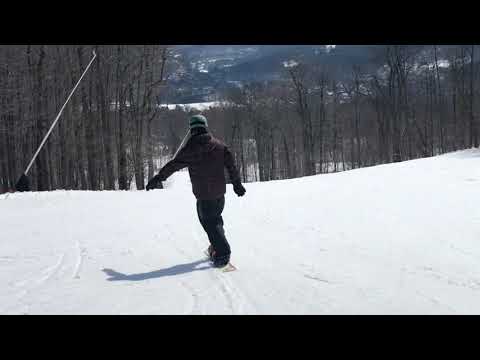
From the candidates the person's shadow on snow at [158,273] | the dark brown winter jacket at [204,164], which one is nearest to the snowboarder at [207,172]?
the dark brown winter jacket at [204,164]

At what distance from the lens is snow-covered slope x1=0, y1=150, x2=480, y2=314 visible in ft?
11.9

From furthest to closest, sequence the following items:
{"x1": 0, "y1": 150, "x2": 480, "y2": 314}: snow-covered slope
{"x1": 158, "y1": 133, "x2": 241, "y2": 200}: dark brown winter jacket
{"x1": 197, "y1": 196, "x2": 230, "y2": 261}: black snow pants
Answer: {"x1": 197, "y1": 196, "x2": 230, "y2": 261}: black snow pants
{"x1": 158, "y1": 133, "x2": 241, "y2": 200}: dark brown winter jacket
{"x1": 0, "y1": 150, "x2": 480, "y2": 314}: snow-covered slope

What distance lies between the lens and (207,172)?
483cm

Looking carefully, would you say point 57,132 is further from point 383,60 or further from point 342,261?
point 383,60

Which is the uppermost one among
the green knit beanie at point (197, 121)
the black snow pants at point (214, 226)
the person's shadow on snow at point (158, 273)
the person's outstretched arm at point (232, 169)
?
the green knit beanie at point (197, 121)

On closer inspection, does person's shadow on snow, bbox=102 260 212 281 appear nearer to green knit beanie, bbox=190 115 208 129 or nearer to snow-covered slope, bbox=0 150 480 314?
snow-covered slope, bbox=0 150 480 314

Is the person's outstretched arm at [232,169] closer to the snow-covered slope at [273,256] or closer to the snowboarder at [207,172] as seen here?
the snowboarder at [207,172]

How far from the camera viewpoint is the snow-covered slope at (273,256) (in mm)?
3633

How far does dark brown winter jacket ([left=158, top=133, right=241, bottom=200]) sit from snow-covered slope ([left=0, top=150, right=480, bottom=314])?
104 centimetres

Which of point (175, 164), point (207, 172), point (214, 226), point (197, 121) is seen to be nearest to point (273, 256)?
point (214, 226)

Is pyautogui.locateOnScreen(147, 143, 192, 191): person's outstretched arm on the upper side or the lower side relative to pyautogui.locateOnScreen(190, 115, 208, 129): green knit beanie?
lower

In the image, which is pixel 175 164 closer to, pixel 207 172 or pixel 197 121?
pixel 207 172

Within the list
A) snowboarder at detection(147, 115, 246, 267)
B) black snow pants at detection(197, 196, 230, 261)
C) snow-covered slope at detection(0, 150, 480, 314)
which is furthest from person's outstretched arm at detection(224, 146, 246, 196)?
snow-covered slope at detection(0, 150, 480, 314)
